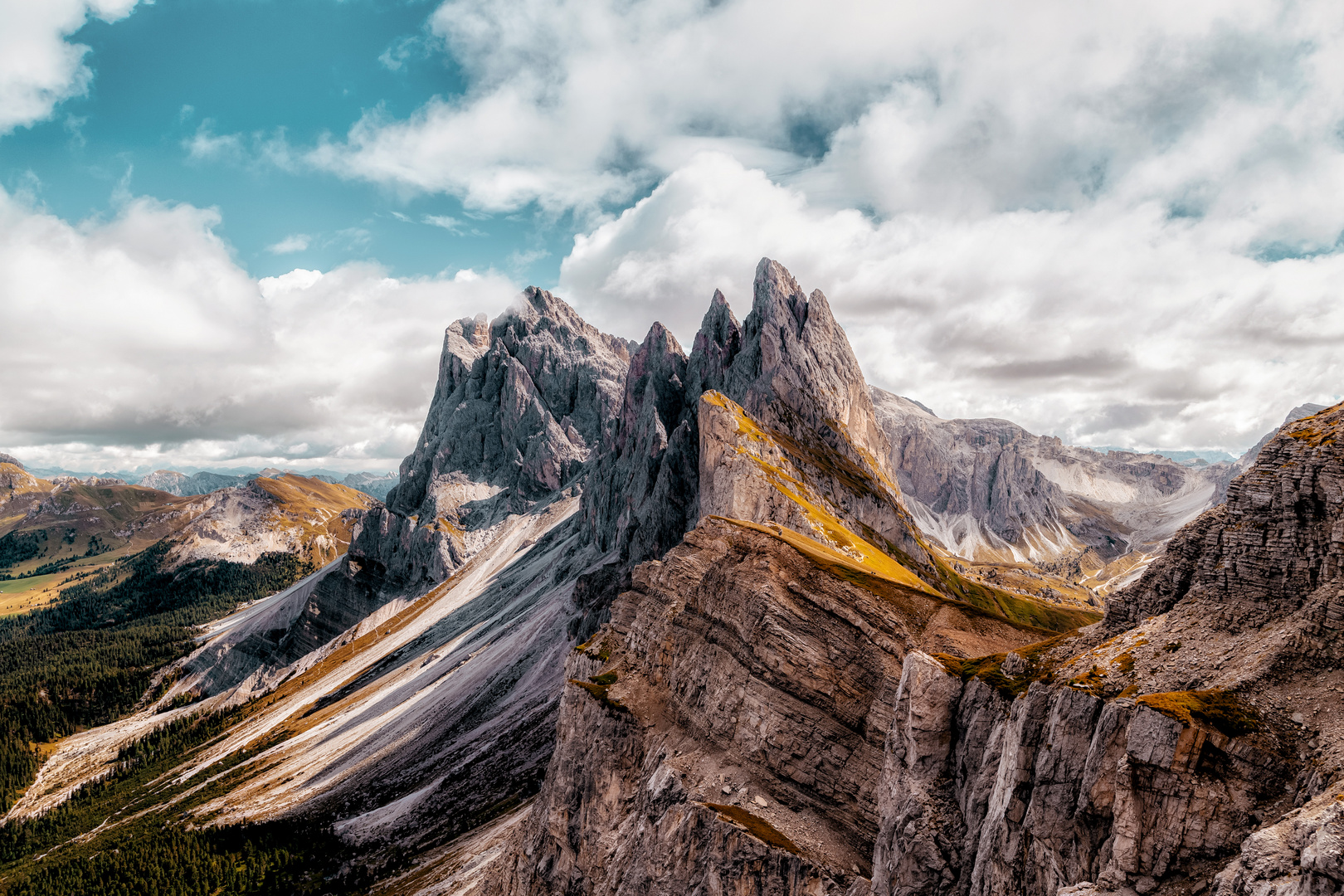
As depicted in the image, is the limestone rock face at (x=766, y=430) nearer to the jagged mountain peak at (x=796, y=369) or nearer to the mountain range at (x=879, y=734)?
the jagged mountain peak at (x=796, y=369)

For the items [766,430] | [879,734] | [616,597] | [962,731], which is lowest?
[616,597]

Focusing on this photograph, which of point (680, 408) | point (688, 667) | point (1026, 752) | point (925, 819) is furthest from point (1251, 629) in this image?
point (680, 408)

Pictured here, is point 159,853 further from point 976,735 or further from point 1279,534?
point 1279,534

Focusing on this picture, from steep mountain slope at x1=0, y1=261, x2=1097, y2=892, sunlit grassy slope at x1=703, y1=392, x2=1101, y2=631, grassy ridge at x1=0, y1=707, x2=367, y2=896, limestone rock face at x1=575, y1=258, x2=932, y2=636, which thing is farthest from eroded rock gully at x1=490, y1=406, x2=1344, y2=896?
grassy ridge at x1=0, y1=707, x2=367, y2=896

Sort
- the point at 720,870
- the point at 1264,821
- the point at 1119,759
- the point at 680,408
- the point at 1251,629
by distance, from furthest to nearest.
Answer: the point at 680,408 → the point at 720,870 → the point at 1251,629 → the point at 1119,759 → the point at 1264,821

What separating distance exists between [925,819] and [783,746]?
14.6m

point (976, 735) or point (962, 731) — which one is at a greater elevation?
point (976, 735)

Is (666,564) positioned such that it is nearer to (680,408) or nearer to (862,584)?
(862,584)

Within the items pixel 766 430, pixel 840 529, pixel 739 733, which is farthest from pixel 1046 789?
pixel 766 430

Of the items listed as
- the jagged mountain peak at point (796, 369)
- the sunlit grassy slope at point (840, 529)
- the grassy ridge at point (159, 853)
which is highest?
the jagged mountain peak at point (796, 369)

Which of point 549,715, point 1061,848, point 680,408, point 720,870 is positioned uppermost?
point 680,408

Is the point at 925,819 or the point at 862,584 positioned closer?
the point at 925,819

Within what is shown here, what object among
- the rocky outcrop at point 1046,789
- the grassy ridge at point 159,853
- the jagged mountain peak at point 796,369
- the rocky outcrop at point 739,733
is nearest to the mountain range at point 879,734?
the rocky outcrop at point 1046,789

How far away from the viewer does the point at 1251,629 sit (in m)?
24.5
